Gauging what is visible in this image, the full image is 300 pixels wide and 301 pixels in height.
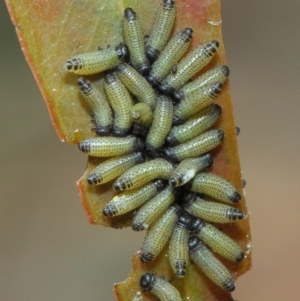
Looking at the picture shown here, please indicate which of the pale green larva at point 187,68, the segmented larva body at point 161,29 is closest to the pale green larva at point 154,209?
the pale green larva at point 187,68

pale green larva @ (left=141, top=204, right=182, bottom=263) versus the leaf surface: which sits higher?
the leaf surface

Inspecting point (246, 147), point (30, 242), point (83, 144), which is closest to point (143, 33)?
point (83, 144)

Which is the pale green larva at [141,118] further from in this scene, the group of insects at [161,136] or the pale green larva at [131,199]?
the pale green larva at [131,199]

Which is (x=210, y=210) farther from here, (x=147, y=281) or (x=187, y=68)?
(x=187, y=68)

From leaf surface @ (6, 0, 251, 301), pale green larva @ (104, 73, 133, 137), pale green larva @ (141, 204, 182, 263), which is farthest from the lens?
pale green larva @ (141, 204, 182, 263)

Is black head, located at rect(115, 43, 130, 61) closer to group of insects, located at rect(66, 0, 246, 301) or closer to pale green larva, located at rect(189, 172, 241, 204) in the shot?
group of insects, located at rect(66, 0, 246, 301)

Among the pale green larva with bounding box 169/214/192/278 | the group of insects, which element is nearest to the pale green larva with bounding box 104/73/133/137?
the group of insects
